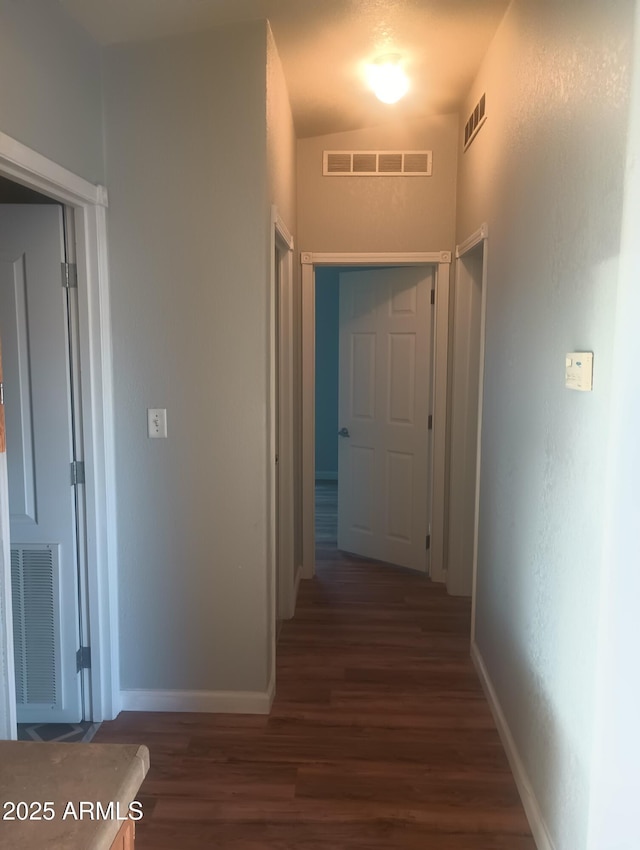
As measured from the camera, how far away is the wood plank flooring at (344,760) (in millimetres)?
1968

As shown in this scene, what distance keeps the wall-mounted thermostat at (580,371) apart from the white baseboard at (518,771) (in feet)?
4.33

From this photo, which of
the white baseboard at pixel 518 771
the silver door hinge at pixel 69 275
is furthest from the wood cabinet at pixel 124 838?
the silver door hinge at pixel 69 275

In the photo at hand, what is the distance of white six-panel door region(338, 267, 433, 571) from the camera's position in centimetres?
405

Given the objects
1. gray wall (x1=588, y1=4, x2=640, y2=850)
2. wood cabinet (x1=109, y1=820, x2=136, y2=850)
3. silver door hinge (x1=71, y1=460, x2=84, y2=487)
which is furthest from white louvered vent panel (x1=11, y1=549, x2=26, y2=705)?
gray wall (x1=588, y1=4, x2=640, y2=850)

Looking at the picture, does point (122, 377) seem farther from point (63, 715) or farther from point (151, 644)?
point (63, 715)

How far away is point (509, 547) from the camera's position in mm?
2371

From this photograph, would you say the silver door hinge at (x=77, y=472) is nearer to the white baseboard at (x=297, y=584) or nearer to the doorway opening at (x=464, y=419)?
the white baseboard at (x=297, y=584)

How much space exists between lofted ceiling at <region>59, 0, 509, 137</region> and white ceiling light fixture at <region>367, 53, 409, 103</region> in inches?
1.8

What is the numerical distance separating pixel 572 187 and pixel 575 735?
147 centimetres

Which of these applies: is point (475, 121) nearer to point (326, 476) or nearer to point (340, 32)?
point (340, 32)

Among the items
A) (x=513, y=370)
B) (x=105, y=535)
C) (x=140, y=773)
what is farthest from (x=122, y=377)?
(x=140, y=773)

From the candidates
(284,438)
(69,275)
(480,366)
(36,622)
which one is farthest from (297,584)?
(69,275)

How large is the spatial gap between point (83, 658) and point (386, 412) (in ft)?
8.02

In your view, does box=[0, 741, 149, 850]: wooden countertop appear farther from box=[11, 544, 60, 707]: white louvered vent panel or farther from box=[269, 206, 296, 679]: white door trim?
box=[269, 206, 296, 679]: white door trim
